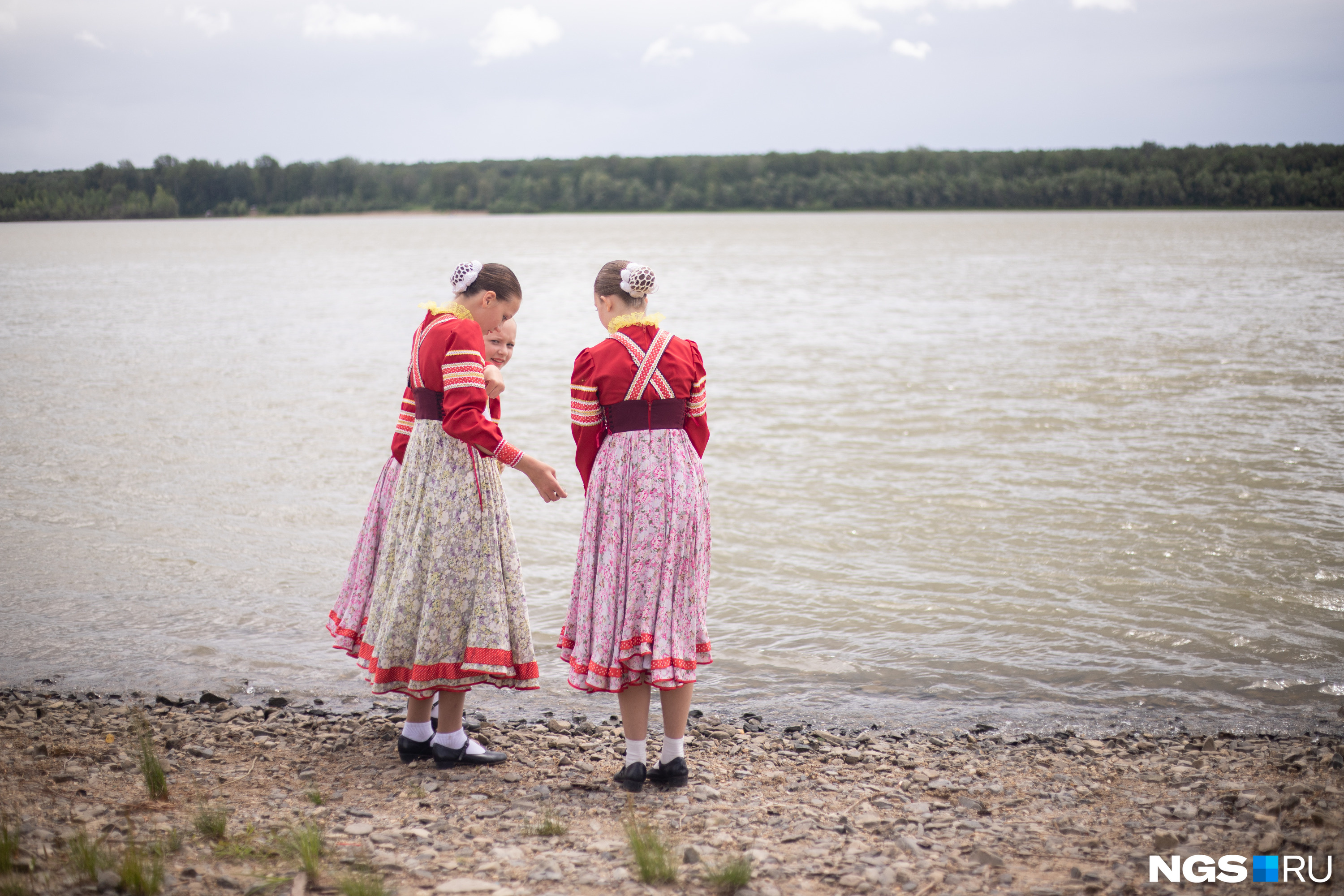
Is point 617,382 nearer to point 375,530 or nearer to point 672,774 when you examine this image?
point 375,530

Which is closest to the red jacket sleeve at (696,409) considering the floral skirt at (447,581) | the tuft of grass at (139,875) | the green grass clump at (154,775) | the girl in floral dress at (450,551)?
the girl in floral dress at (450,551)

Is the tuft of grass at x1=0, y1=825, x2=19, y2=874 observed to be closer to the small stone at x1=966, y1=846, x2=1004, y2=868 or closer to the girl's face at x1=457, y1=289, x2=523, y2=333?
the girl's face at x1=457, y1=289, x2=523, y2=333

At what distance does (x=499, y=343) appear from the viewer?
4863 mm

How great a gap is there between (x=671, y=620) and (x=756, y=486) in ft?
25.1

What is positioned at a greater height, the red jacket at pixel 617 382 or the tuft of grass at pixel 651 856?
the red jacket at pixel 617 382

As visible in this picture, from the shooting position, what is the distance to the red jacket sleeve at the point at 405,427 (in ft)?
15.7

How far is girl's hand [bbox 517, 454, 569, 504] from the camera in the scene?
434cm

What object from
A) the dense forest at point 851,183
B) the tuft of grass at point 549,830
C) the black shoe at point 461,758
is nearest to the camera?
the tuft of grass at point 549,830

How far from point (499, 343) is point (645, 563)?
1256 mm

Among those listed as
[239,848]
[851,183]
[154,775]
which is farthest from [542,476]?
[851,183]

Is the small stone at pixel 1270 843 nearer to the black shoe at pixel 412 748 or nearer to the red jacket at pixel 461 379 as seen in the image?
the red jacket at pixel 461 379

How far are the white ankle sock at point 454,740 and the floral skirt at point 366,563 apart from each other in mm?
560

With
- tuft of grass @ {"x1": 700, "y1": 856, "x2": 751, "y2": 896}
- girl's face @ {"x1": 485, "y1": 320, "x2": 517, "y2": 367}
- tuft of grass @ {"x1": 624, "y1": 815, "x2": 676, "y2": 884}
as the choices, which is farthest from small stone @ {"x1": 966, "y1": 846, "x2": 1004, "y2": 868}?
girl's face @ {"x1": 485, "y1": 320, "x2": 517, "y2": 367}

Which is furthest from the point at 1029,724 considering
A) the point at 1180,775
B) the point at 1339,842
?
the point at 1339,842
